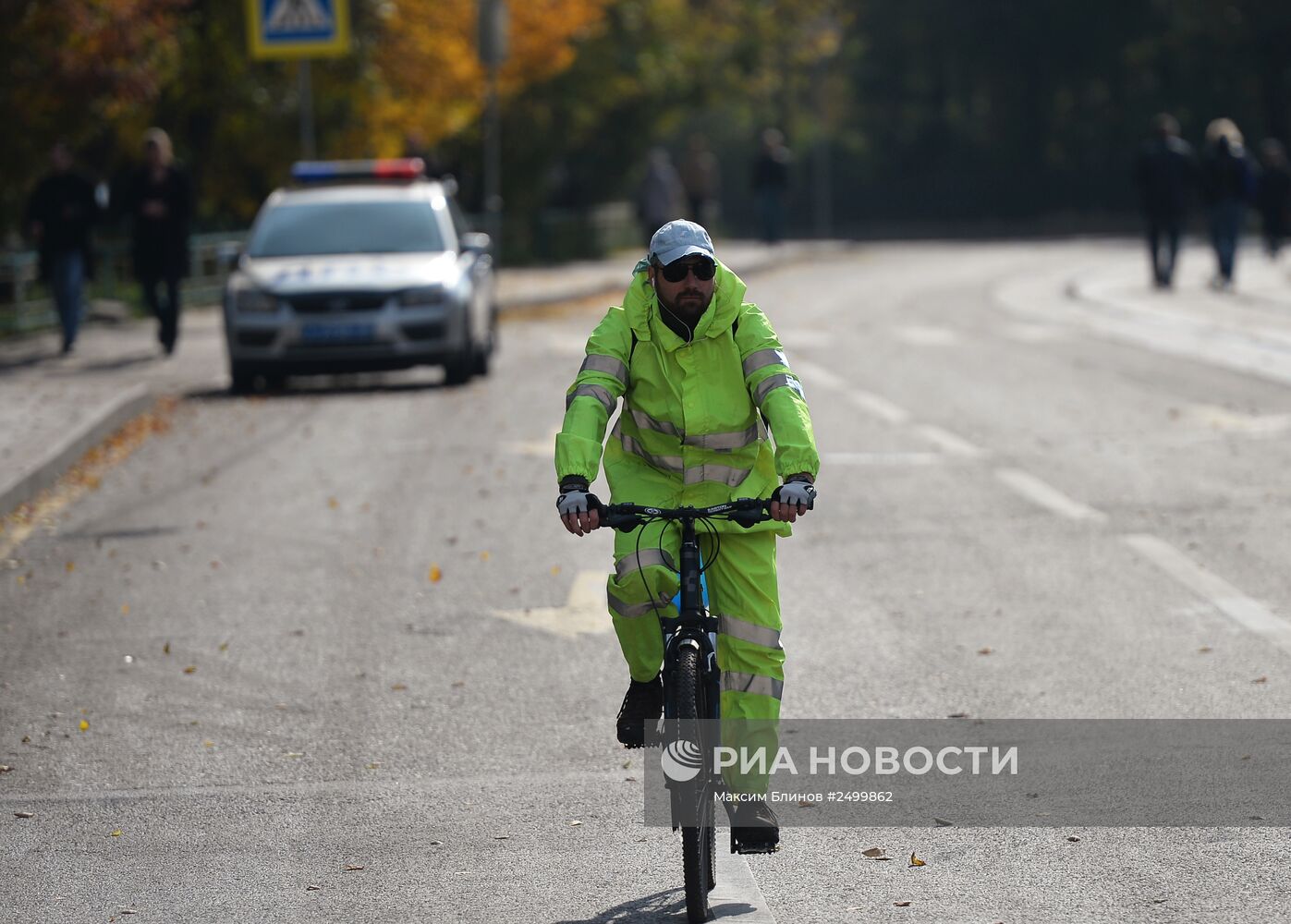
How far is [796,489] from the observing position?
5090 mm

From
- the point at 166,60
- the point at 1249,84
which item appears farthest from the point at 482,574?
the point at 1249,84

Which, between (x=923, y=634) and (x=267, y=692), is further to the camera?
(x=923, y=634)

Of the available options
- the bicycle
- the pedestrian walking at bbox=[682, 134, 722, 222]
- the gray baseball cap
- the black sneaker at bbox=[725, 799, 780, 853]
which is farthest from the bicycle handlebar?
the pedestrian walking at bbox=[682, 134, 722, 222]

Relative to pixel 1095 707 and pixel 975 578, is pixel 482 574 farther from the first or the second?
pixel 1095 707

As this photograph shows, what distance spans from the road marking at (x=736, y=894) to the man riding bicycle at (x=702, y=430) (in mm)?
141

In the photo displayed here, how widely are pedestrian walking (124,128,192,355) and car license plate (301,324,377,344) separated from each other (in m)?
2.86

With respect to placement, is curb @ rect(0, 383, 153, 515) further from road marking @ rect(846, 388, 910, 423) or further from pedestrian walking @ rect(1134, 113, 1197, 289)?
pedestrian walking @ rect(1134, 113, 1197, 289)

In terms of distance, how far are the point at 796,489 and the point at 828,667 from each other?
112 inches

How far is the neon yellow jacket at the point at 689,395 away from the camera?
17.8ft

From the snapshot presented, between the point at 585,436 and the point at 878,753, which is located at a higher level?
the point at 585,436

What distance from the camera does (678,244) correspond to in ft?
17.4

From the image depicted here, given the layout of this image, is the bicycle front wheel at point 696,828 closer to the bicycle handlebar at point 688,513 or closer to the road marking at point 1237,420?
the bicycle handlebar at point 688,513

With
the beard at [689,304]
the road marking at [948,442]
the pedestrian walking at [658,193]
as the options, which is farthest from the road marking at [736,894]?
the pedestrian walking at [658,193]

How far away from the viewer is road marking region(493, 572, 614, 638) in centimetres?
870
